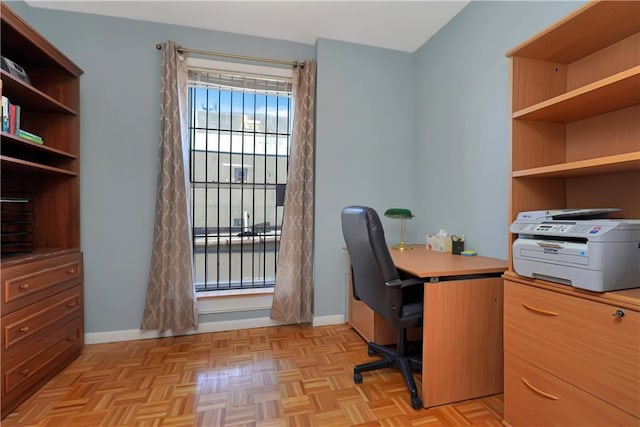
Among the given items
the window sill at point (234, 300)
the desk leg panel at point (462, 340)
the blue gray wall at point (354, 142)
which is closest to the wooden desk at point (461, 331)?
the desk leg panel at point (462, 340)

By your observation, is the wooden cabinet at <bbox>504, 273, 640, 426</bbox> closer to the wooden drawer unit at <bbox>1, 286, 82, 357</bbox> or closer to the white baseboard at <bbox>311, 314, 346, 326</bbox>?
the white baseboard at <bbox>311, 314, 346, 326</bbox>

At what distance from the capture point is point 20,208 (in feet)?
6.82

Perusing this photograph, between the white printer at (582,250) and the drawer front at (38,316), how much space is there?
8.75 feet

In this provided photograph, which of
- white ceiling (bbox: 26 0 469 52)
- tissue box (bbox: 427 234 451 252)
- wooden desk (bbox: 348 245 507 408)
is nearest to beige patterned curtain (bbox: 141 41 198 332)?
white ceiling (bbox: 26 0 469 52)

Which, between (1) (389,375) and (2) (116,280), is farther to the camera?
(2) (116,280)

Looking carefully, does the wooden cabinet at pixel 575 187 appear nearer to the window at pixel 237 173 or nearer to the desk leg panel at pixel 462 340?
the desk leg panel at pixel 462 340

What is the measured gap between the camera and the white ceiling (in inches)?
88.7

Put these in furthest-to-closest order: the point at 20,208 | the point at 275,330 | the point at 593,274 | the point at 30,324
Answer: the point at 275,330
the point at 20,208
the point at 30,324
the point at 593,274

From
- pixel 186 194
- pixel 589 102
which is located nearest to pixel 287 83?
pixel 186 194

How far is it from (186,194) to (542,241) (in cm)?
245

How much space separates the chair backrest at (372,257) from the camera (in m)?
1.57

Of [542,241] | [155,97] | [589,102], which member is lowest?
[542,241]

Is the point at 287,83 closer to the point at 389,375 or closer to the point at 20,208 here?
the point at 20,208

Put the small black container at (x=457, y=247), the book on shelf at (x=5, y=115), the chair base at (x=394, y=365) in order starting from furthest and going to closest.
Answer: the small black container at (x=457, y=247) → the chair base at (x=394, y=365) → the book on shelf at (x=5, y=115)
